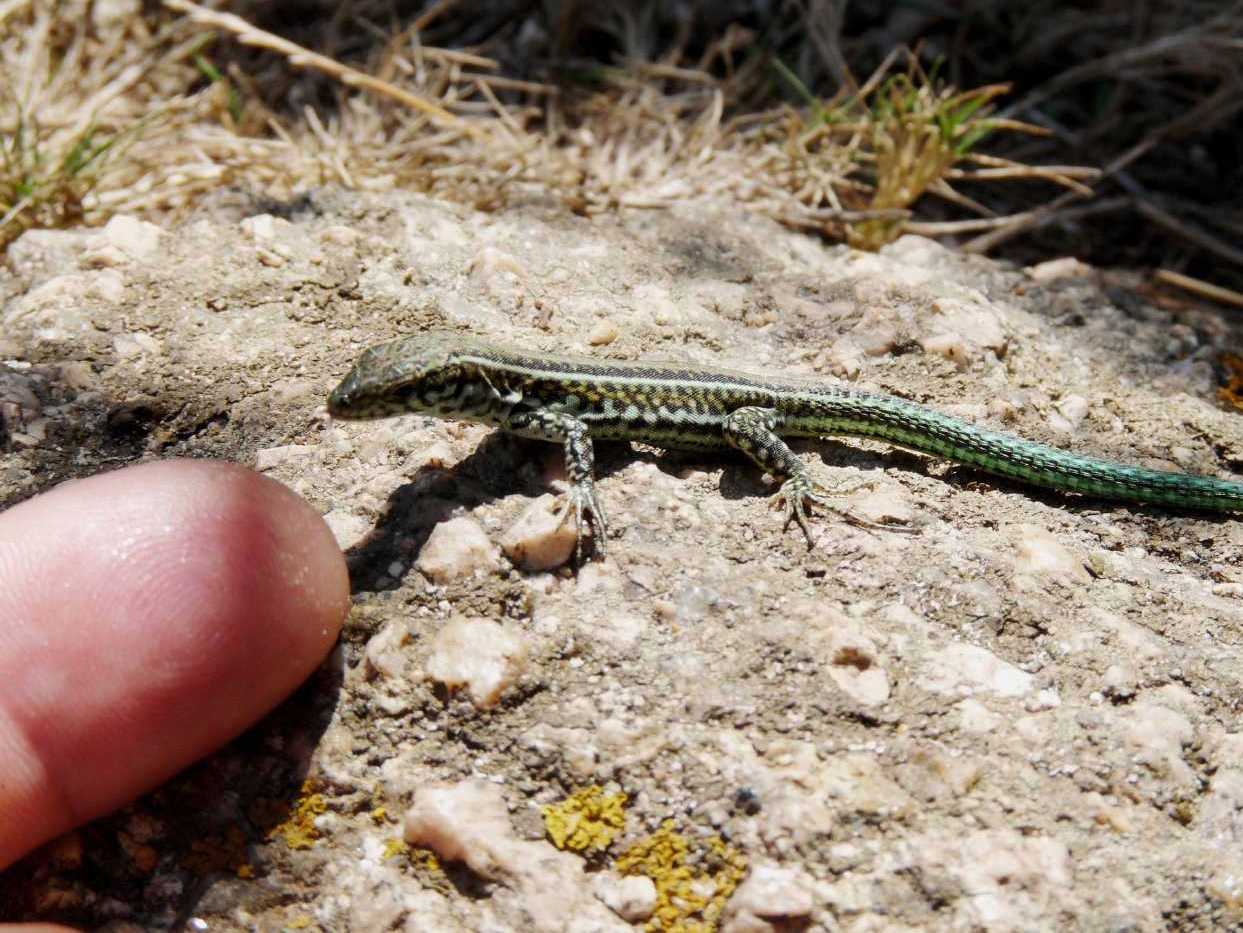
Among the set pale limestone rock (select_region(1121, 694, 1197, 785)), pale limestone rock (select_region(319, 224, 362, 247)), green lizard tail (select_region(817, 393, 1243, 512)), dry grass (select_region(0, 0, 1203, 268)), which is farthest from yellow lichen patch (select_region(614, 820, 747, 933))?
dry grass (select_region(0, 0, 1203, 268))

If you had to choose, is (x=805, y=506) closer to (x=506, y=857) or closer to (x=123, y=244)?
(x=506, y=857)

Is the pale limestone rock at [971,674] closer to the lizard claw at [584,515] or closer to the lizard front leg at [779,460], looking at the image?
the lizard front leg at [779,460]

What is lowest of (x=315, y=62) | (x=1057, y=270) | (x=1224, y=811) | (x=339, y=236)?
(x=1224, y=811)

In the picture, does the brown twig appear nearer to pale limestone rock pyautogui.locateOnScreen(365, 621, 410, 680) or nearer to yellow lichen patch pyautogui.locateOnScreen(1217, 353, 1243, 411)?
pale limestone rock pyautogui.locateOnScreen(365, 621, 410, 680)

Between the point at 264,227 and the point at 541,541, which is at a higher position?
the point at 264,227

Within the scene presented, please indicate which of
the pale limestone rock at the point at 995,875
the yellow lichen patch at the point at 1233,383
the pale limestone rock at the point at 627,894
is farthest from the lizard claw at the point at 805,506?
the yellow lichen patch at the point at 1233,383

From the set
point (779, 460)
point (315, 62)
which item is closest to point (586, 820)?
point (779, 460)
